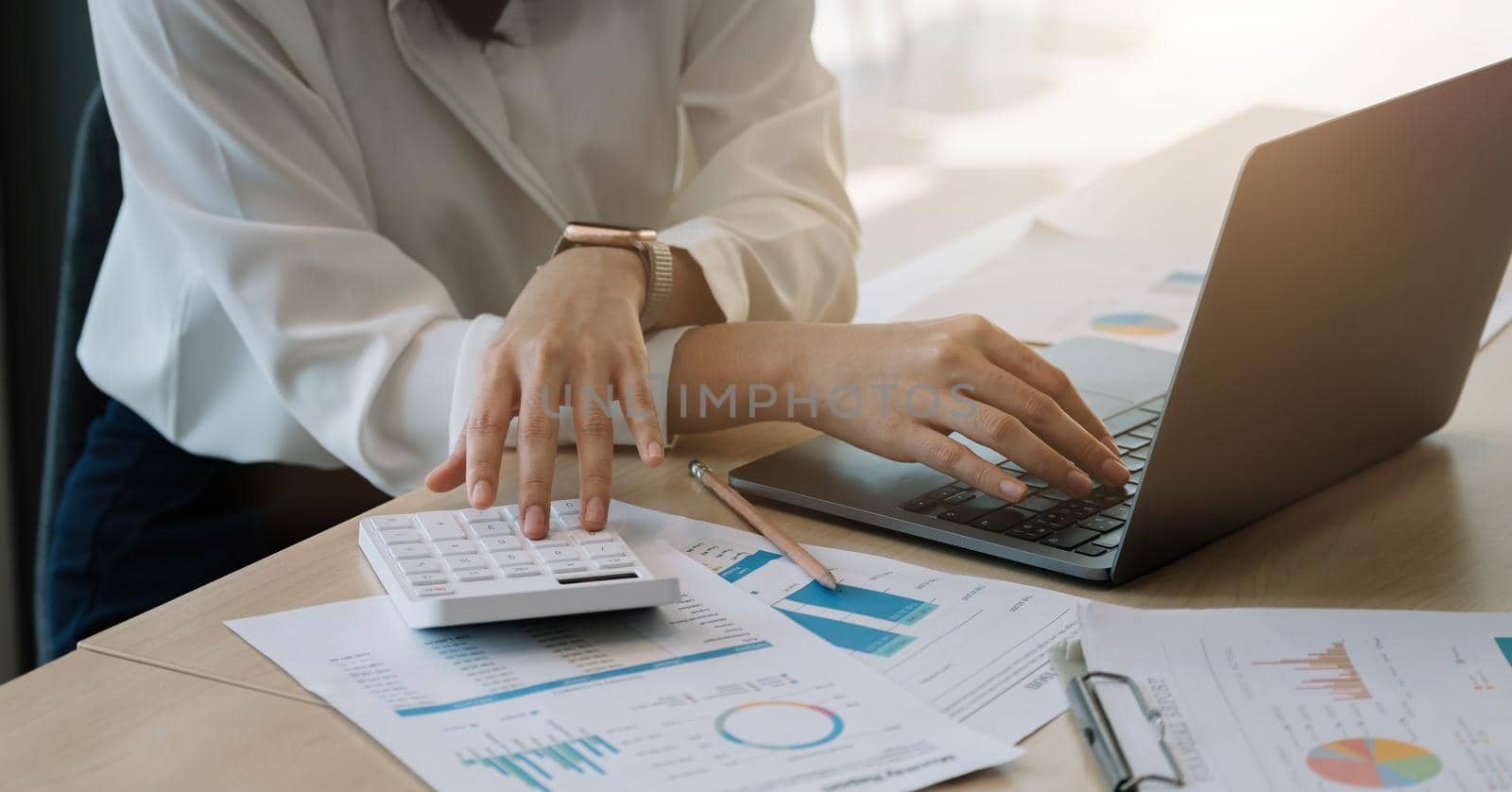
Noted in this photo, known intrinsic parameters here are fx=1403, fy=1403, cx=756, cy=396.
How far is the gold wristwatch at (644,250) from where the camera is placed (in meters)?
0.93

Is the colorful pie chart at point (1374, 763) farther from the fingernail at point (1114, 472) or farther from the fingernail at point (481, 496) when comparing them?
the fingernail at point (481, 496)

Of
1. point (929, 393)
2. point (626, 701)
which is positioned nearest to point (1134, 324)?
point (929, 393)

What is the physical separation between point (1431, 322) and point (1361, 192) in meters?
0.19

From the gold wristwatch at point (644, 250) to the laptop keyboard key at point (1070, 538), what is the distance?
1.14 feet

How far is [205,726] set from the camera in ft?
1.76

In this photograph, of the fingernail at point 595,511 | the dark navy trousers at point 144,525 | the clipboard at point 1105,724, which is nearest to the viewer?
the clipboard at point 1105,724

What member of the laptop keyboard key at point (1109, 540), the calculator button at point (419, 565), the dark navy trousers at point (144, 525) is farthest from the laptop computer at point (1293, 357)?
the dark navy trousers at point (144, 525)

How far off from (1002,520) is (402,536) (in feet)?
0.98

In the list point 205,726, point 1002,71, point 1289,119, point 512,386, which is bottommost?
point 205,726

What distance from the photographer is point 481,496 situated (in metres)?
0.71

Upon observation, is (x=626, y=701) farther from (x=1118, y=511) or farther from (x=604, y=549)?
(x=1118, y=511)

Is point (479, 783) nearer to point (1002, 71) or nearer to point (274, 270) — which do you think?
point (274, 270)

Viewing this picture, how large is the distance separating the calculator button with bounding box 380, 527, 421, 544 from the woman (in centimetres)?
5

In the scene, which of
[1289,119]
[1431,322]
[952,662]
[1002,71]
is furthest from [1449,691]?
[1002,71]
